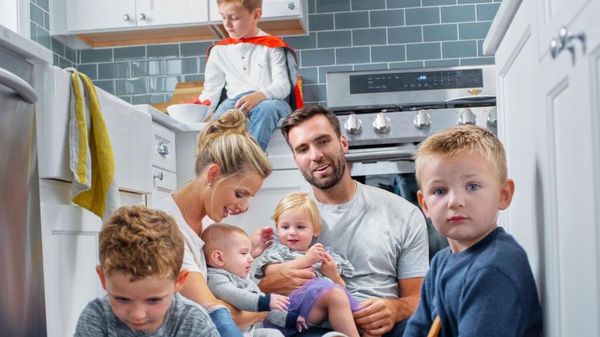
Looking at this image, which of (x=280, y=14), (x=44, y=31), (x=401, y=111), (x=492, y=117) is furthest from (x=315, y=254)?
(x=44, y=31)

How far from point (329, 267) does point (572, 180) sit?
123 cm

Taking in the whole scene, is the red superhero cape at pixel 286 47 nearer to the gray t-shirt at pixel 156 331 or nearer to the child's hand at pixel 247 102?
the child's hand at pixel 247 102

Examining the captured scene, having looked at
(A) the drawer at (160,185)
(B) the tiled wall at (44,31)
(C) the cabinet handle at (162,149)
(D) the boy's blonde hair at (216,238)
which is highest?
(B) the tiled wall at (44,31)

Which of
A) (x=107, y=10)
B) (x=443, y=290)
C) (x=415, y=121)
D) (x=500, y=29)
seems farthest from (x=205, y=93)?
(x=443, y=290)

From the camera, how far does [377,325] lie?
7.06 feet

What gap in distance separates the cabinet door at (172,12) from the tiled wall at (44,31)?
48 cm

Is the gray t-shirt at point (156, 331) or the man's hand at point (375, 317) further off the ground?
the gray t-shirt at point (156, 331)

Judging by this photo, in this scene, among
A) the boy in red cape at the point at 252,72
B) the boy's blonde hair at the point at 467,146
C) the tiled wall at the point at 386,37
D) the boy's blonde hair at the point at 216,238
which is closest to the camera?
the boy's blonde hair at the point at 467,146

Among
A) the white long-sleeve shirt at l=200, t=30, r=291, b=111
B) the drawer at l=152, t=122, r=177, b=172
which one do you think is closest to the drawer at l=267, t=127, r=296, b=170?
the white long-sleeve shirt at l=200, t=30, r=291, b=111

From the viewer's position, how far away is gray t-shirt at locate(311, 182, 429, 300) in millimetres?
2332

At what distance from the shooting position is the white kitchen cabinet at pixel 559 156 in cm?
97

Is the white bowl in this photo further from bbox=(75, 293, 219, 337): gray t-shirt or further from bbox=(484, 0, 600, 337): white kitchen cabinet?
bbox=(484, 0, 600, 337): white kitchen cabinet

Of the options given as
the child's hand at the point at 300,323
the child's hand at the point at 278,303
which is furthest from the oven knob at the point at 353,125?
the child's hand at the point at 278,303

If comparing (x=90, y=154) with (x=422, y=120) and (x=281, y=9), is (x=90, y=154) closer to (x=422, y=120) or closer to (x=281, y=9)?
(x=422, y=120)
